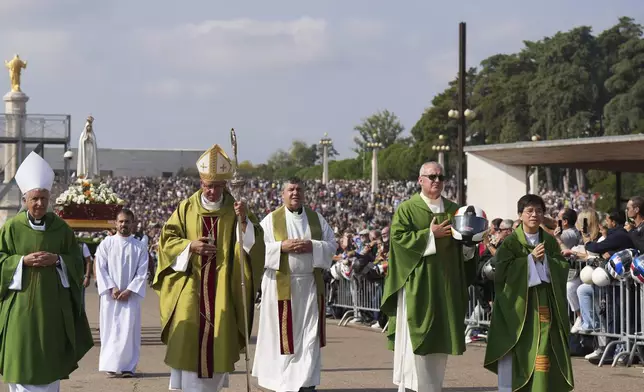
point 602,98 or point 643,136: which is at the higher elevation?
point 602,98

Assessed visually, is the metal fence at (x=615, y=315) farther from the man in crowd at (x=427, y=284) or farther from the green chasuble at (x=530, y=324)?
the green chasuble at (x=530, y=324)

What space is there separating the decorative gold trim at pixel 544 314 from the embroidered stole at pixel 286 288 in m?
2.46

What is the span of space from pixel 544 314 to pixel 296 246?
8.58ft

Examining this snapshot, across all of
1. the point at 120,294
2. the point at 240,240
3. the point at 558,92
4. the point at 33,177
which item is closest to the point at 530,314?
the point at 240,240

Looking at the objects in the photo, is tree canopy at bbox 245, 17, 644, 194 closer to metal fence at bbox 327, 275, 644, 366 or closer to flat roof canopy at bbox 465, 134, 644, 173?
flat roof canopy at bbox 465, 134, 644, 173

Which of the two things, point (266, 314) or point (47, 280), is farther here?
point (266, 314)

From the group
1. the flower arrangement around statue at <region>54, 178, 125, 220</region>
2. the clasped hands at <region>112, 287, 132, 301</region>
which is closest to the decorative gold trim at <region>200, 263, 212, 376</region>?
the clasped hands at <region>112, 287, 132, 301</region>

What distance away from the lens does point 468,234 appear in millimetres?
8930

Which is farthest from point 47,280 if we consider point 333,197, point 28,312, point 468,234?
point 333,197

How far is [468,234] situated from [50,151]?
126 m

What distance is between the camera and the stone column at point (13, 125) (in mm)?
48156

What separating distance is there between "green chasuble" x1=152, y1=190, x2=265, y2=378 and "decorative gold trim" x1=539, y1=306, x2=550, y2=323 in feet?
7.14

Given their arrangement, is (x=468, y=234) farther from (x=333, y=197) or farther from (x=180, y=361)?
(x=333, y=197)

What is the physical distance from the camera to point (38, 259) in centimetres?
861
